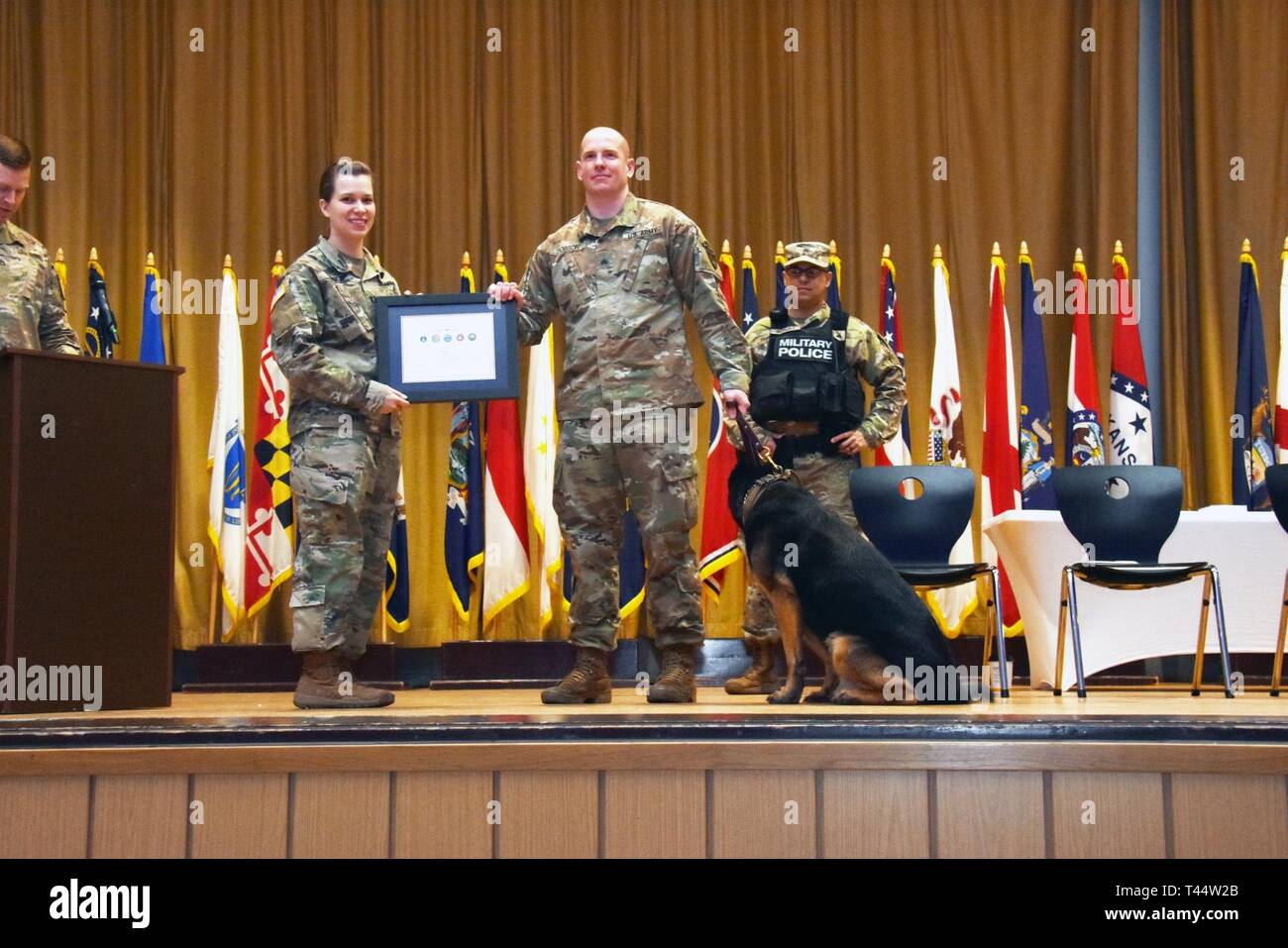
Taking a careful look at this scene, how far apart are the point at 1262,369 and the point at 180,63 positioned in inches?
244

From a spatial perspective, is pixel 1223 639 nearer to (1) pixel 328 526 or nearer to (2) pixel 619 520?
(2) pixel 619 520

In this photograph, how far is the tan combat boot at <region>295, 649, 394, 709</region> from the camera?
4730 mm

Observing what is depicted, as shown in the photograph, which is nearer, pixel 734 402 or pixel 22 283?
pixel 734 402

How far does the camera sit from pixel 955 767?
3191 millimetres

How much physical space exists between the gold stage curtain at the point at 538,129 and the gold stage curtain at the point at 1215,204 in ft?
0.22

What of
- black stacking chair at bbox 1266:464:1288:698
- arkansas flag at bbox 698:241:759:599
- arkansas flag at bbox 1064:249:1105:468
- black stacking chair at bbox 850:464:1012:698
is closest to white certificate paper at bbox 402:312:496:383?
black stacking chair at bbox 850:464:1012:698

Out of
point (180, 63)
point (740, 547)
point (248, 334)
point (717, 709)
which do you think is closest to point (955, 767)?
point (717, 709)

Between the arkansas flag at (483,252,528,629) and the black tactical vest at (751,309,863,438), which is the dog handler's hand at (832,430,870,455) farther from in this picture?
the arkansas flag at (483,252,528,629)

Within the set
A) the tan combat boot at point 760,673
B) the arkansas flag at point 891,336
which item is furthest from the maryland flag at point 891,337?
the tan combat boot at point 760,673

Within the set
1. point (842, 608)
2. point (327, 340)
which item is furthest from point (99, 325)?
point (842, 608)

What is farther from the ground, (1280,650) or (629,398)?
(629,398)

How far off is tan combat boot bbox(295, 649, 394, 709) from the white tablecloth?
289 centimetres

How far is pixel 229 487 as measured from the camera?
7.39 meters

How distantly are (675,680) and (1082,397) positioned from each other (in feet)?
12.1
